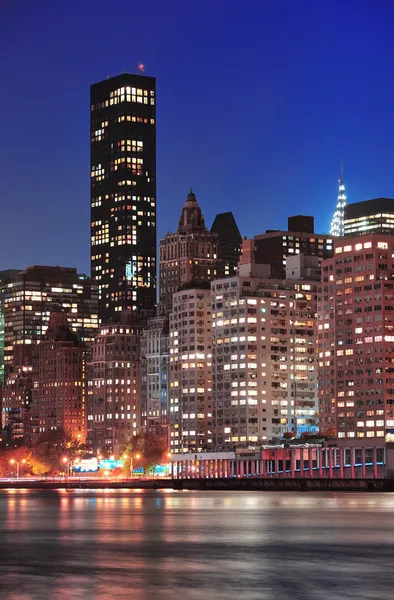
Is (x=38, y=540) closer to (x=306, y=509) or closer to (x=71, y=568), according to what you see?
(x=71, y=568)

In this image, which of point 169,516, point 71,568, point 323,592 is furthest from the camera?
point 169,516

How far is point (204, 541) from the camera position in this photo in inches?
4483

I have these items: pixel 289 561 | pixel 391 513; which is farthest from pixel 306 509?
pixel 289 561

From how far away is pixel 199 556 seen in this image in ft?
323

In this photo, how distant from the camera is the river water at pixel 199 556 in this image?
76.8 meters

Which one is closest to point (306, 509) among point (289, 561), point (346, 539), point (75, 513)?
point (75, 513)

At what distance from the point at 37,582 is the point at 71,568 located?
29.3 ft

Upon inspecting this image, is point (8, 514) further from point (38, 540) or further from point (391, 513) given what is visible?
point (38, 540)

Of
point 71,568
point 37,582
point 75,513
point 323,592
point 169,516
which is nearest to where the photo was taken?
point 323,592

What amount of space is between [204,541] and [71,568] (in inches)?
993

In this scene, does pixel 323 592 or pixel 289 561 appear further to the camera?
pixel 289 561

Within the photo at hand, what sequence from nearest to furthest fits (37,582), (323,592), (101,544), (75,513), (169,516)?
(323,592), (37,582), (101,544), (169,516), (75,513)

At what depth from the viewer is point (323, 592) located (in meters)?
75.4

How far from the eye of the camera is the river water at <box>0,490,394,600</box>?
7681cm
